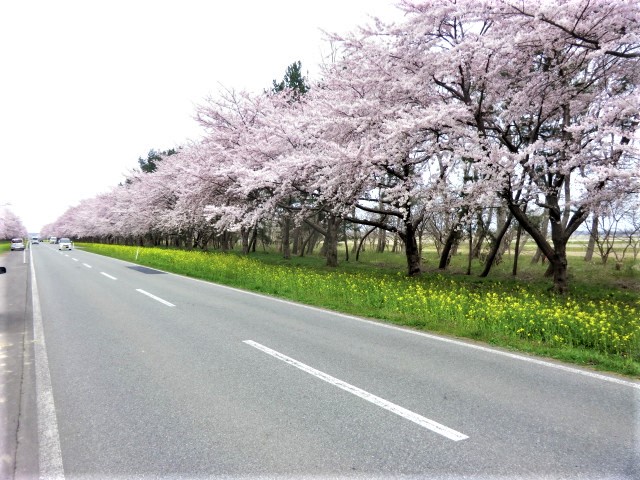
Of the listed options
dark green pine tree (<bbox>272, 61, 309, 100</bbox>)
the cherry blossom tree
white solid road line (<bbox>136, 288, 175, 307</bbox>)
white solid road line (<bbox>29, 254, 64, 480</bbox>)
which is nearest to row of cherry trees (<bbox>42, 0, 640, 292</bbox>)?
the cherry blossom tree

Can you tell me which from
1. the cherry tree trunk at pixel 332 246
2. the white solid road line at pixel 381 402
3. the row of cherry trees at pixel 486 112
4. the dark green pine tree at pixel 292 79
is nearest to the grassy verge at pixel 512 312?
the row of cherry trees at pixel 486 112

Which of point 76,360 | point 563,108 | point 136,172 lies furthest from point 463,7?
point 136,172

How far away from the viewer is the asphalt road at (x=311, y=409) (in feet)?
9.59

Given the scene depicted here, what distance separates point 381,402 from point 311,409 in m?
0.72

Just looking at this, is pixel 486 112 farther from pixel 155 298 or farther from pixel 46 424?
pixel 46 424

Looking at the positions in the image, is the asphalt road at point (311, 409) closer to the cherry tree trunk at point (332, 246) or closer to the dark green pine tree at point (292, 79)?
the cherry tree trunk at point (332, 246)

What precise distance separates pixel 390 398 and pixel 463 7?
350 inches

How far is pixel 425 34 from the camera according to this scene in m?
10.4

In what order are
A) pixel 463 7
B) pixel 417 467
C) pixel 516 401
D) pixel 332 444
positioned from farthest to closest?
1. pixel 463 7
2. pixel 516 401
3. pixel 332 444
4. pixel 417 467

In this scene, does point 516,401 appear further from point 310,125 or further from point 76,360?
point 310,125

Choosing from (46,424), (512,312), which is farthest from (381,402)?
(512,312)

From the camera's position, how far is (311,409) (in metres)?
3.81

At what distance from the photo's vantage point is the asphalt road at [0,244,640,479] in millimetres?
2924

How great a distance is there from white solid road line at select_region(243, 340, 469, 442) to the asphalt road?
0.7 inches
